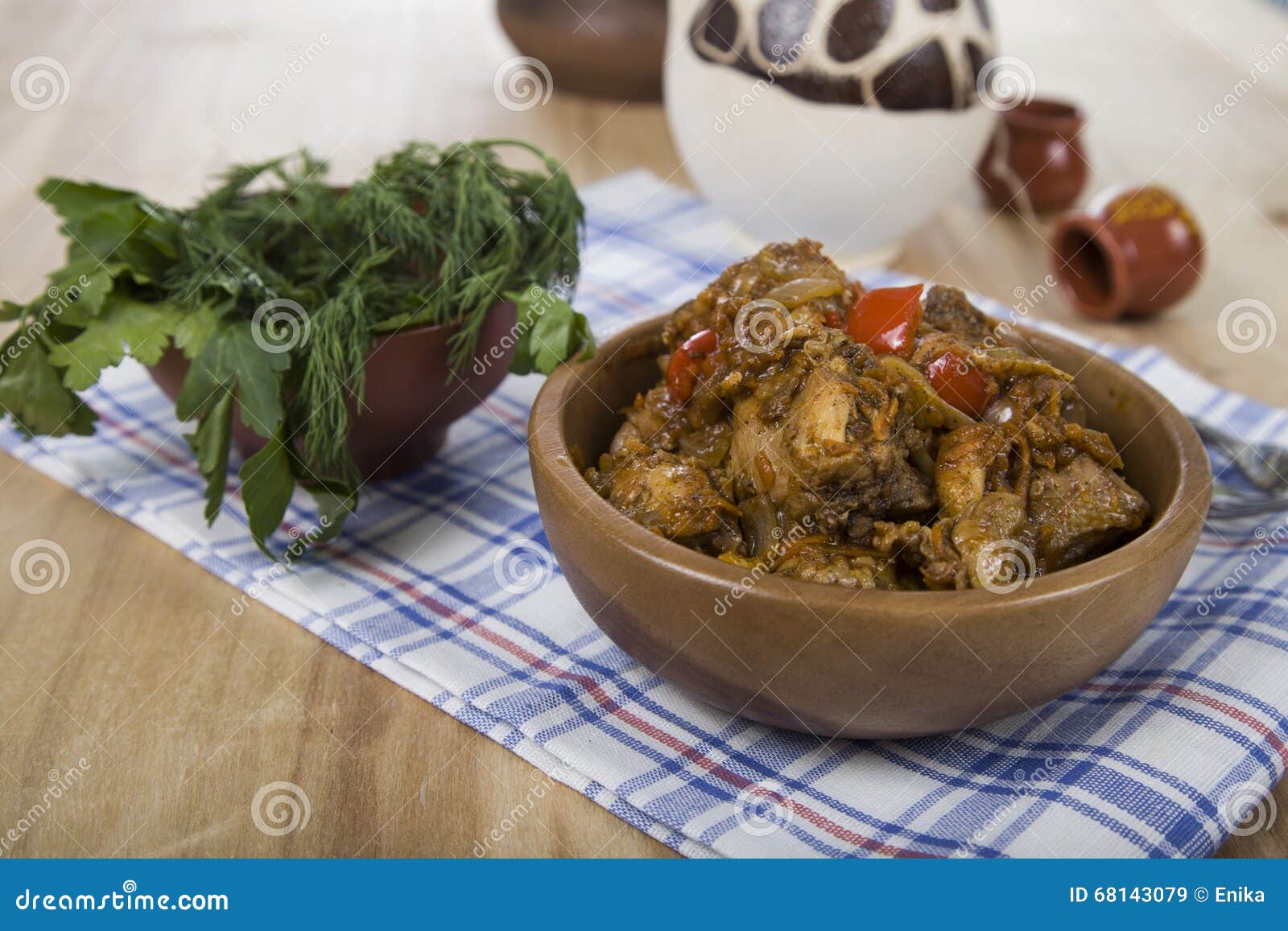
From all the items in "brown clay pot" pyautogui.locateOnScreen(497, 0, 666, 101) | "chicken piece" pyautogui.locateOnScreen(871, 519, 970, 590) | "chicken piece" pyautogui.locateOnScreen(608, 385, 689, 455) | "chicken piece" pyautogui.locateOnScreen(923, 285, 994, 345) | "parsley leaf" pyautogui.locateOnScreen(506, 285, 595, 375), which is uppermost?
"chicken piece" pyautogui.locateOnScreen(923, 285, 994, 345)

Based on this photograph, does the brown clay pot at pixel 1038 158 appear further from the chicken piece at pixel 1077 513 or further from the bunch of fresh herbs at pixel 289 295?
the chicken piece at pixel 1077 513

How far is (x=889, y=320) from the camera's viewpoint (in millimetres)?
1681

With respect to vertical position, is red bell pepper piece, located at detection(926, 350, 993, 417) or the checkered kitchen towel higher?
red bell pepper piece, located at detection(926, 350, 993, 417)

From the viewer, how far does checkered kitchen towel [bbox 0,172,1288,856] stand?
1.45 m

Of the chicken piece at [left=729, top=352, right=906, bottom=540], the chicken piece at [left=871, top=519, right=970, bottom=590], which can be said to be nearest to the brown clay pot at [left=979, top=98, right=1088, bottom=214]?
the chicken piece at [left=729, top=352, right=906, bottom=540]

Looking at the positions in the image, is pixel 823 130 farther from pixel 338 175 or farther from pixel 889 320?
pixel 338 175

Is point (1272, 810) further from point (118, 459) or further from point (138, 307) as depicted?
point (118, 459)

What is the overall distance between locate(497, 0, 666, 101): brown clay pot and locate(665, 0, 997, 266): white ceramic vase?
1.06m

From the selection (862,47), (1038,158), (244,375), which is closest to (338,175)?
(862,47)

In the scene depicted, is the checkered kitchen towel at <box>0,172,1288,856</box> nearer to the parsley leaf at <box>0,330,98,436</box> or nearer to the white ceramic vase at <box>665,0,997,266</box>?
the parsley leaf at <box>0,330,98,436</box>

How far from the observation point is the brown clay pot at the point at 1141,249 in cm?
281

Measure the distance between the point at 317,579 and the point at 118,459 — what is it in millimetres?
609

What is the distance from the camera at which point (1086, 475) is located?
1597mm

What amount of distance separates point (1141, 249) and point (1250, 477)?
0.84 metres
